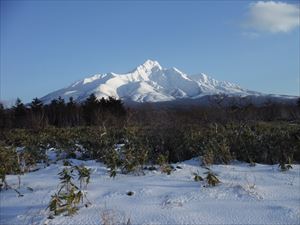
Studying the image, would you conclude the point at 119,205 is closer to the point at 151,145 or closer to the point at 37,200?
the point at 37,200

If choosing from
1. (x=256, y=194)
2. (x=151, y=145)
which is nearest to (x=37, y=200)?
(x=256, y=194)

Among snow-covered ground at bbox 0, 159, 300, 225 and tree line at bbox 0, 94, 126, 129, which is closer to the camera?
snow-covered ground at bbox 0, 159, 300, 225

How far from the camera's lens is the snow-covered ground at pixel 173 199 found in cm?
371

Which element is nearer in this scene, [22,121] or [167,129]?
[167,129]

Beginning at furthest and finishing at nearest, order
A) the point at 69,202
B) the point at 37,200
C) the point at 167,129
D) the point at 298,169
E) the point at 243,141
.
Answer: the point at 167,129, the point at 243,141, the point at 298,169, the point at 37,200, the point at 69,202

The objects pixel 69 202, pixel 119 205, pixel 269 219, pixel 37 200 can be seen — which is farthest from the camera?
pixel 37 200

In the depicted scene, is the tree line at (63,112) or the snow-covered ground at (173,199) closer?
the snow-covered ground at (173,199)

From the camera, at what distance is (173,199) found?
4.22m

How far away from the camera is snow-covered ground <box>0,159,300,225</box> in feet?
12.2

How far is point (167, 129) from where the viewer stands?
832 centimetres

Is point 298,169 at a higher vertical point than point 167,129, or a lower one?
lower

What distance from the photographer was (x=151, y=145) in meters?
→ 7.42

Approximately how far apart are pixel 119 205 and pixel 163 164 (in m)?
1.87

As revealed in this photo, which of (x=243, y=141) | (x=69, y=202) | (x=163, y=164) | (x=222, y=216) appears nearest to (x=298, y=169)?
(x=243, y=141)
